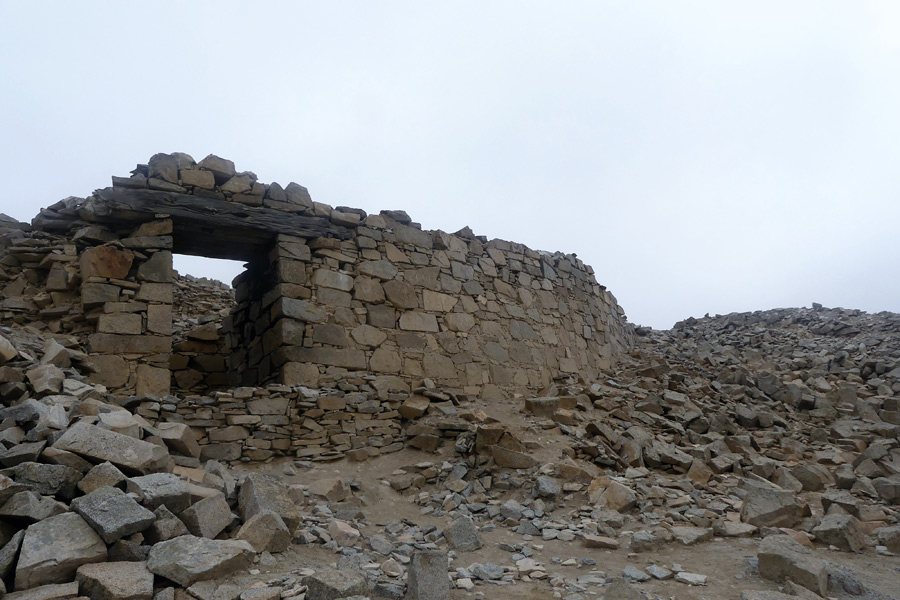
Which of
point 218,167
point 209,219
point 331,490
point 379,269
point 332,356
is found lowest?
point 331,490

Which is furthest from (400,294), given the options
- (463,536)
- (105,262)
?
(463,536)

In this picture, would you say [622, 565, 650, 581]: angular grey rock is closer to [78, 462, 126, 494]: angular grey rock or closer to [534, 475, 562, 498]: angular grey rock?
[534, 475, 562, 498]: angular grey rock

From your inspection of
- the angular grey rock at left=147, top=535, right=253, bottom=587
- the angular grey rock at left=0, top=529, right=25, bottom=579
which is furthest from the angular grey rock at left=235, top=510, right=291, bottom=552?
the angular grey rock at left=0, top=529, right=25, bottom=579

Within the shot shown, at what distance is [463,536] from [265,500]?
152 centimetres

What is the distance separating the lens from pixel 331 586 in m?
2.98

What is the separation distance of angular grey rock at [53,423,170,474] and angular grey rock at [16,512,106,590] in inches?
→ 21.8

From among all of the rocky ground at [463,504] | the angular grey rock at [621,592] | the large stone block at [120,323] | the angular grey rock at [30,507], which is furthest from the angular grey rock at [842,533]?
the large stone block at [120,323]

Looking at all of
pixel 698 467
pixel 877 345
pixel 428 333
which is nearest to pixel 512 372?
pixel 428 333

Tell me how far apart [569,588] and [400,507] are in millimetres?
2313

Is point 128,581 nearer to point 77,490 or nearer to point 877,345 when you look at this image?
point 77,490

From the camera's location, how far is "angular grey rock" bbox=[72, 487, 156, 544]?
2861 mm

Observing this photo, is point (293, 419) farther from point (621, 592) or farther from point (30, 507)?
point (621, 592)

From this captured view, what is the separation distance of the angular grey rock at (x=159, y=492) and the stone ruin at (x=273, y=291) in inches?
128

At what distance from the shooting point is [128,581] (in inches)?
104
